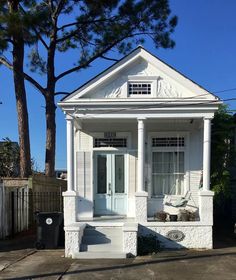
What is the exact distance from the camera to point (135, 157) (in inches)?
606

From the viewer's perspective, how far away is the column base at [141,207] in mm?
13344

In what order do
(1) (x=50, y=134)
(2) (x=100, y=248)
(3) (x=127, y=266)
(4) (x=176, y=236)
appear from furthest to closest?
(1) (x=50, y=134), (4) (x=176, y=236), (2) (x=100, y=248), (3) (x=127, y=266)

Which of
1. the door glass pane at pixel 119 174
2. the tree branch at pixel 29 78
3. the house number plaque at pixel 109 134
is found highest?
the tree branch at pixel 29 78

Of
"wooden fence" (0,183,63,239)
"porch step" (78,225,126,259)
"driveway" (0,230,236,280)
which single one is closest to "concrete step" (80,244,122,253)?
"porch step" (78,225,126,259)

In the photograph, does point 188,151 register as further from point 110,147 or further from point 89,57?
point 89,57

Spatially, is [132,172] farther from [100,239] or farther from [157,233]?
[100,239]

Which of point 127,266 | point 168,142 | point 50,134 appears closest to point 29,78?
point 50,134

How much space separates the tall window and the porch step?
8.71 feet

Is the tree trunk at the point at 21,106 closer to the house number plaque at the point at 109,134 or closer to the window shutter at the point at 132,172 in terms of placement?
the house number plaque at the point at 109,134

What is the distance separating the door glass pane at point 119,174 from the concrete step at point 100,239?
2.61 meters

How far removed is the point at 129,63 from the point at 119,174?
3.70m

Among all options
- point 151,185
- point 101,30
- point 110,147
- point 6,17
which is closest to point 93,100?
point 110,147

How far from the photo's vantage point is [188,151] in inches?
599

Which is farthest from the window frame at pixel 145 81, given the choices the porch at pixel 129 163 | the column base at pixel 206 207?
the column base at pixel 206 207
